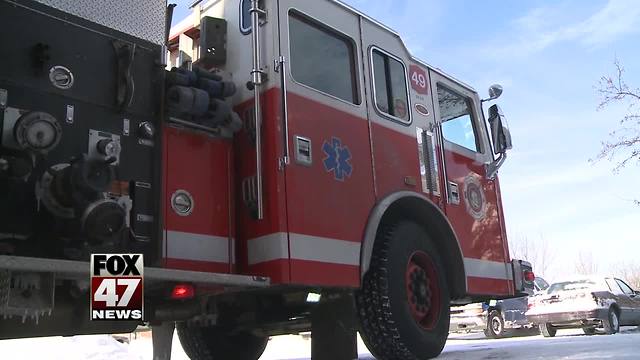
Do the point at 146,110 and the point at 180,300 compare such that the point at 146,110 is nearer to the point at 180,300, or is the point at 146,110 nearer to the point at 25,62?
the point at 25,62

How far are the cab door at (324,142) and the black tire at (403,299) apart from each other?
308 mm

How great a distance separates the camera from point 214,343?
19.8 feet

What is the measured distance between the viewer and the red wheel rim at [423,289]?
5194 millimetres

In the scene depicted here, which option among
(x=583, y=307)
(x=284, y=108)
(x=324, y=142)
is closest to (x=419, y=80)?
(x=324, y=142)

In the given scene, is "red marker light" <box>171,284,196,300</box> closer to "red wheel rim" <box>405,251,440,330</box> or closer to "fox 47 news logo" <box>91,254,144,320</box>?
"fox 47 news logo" <box>91,254,144,320</box>

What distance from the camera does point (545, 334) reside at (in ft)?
46.3

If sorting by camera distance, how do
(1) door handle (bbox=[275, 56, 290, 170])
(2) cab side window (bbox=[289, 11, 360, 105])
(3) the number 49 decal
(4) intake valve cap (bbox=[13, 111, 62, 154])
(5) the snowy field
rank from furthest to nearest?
(3) the number 49 decal < (5) the snowy field < (2) cab side window (bbox=[289, 11, 360, 105]) < (1) door handle (bbox=[275, 56, 290, 170]) < (4) intake valve cap (bbox=[13, 111, 62, 154])

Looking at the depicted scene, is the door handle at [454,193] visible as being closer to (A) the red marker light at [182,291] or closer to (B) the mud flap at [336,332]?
(B) the mud flap at [336,332]

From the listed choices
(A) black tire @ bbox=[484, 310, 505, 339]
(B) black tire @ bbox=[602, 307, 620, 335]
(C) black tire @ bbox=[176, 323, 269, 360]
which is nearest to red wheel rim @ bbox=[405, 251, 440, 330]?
(C) black tire @ bbox=[176, 323, 269, 360]

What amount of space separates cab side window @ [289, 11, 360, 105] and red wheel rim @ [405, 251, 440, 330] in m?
1.43

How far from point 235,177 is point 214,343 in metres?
2.30

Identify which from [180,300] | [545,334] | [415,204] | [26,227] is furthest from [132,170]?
[545,334]

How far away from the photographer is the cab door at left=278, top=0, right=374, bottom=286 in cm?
425

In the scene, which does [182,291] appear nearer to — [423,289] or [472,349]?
[423,289]
